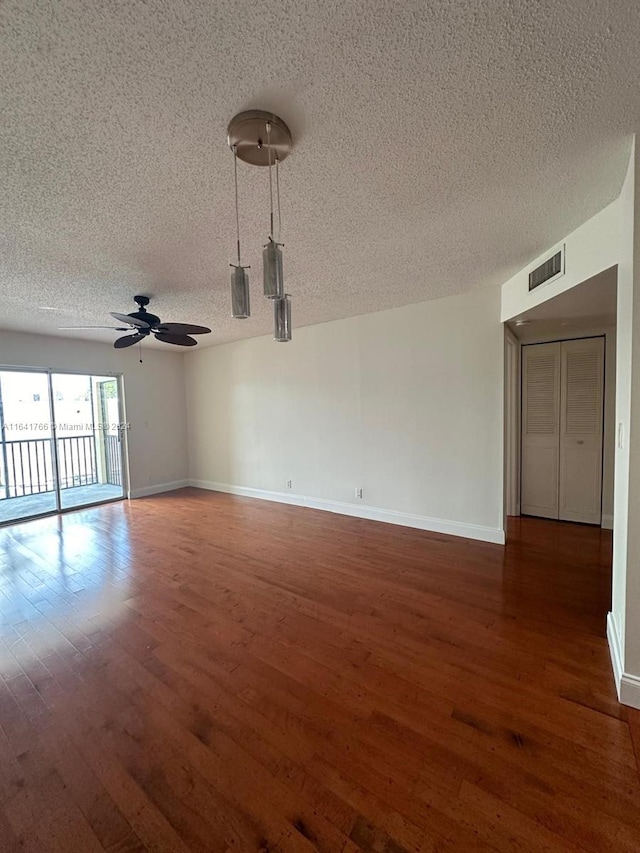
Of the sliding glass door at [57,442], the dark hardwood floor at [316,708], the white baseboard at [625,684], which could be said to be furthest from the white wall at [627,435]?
the sliding glass door at [57,442]

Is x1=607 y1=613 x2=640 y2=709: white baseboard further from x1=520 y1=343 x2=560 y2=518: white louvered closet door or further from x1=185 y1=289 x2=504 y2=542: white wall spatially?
x1=520 y1=343 x2=560 y2=518: white louvered closet door

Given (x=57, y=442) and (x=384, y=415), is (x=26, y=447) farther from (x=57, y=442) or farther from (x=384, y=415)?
(x=384, y=415)

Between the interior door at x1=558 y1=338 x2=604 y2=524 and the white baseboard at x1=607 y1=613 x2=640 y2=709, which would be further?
the interior door at x1=558 y1=338 x2=604 y2=524

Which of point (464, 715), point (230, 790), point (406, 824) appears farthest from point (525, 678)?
point (230, 790)

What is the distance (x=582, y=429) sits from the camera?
393 cm

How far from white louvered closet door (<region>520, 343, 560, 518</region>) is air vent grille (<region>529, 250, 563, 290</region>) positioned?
1598 millimetres

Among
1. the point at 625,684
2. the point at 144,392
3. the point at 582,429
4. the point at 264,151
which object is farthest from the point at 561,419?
the point at 144,392

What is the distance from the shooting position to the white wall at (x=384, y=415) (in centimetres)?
359

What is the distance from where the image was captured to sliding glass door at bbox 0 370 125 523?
4.85 meters

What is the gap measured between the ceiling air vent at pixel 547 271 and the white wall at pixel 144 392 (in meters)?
5.84

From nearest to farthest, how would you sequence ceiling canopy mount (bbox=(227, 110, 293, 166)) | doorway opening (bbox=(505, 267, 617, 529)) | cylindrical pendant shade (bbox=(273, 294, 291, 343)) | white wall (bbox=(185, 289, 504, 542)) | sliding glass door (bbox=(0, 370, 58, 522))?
ceiling canopy mount (bbox=(227, 110, 293, 166))
cylindrical pendant shade (bbox=(273, 294, 291, 343))
white wall (bbox=(185, 289, 504, 542))
doorway opening (bbox=(505, 267, 617, 529))
sliding glass door (bbox=(0, 370, 58, 522))

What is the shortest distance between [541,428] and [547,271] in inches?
88.2

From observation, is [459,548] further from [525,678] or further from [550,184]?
[550,184]

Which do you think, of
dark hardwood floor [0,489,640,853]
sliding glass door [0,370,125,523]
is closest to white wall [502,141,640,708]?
dark hardwood floor [0,489,640,853]
